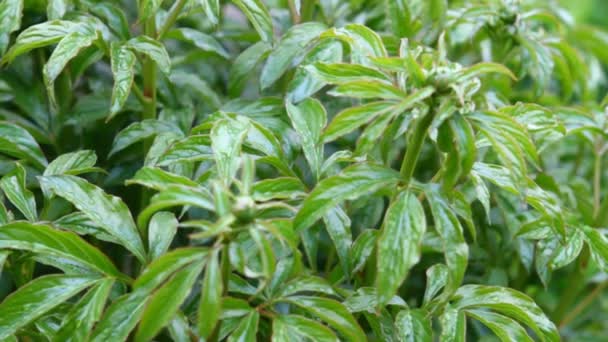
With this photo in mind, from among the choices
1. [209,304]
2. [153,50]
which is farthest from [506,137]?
[153,50]

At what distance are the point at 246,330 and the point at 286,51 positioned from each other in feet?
1.19

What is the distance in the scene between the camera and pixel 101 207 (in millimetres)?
728

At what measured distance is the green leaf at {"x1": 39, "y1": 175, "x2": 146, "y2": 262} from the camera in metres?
0.72

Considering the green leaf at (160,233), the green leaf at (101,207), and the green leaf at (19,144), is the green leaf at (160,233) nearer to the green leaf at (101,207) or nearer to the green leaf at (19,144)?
the green leaf at (101,207)

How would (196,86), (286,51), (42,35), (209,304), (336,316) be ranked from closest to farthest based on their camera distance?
1. (209,304)
2. (336,316)
3. (42,35)
4. (286,51)
5. (196,86)

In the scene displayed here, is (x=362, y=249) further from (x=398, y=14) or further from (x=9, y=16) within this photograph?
(x=9, y=16)

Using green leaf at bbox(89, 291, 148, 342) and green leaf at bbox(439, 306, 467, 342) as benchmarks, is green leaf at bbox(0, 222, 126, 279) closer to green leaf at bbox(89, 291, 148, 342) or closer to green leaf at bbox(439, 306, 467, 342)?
green leaf at bbox(89, 291, 148, 342)

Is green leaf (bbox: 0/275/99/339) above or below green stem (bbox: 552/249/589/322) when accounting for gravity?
above

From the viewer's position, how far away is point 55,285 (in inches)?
26.5

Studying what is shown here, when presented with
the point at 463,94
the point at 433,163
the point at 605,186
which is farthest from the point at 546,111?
the point at 605,186

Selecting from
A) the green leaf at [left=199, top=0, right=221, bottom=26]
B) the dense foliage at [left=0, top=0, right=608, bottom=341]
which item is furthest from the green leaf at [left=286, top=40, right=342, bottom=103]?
the green leaf at [left=199, top=0, right=221, bottom=26]

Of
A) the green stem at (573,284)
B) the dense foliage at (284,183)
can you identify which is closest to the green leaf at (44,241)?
the dense foliage at (284,183)

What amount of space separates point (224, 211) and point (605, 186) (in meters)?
1.00

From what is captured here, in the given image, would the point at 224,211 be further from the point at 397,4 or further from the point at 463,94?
the point at 397,4
